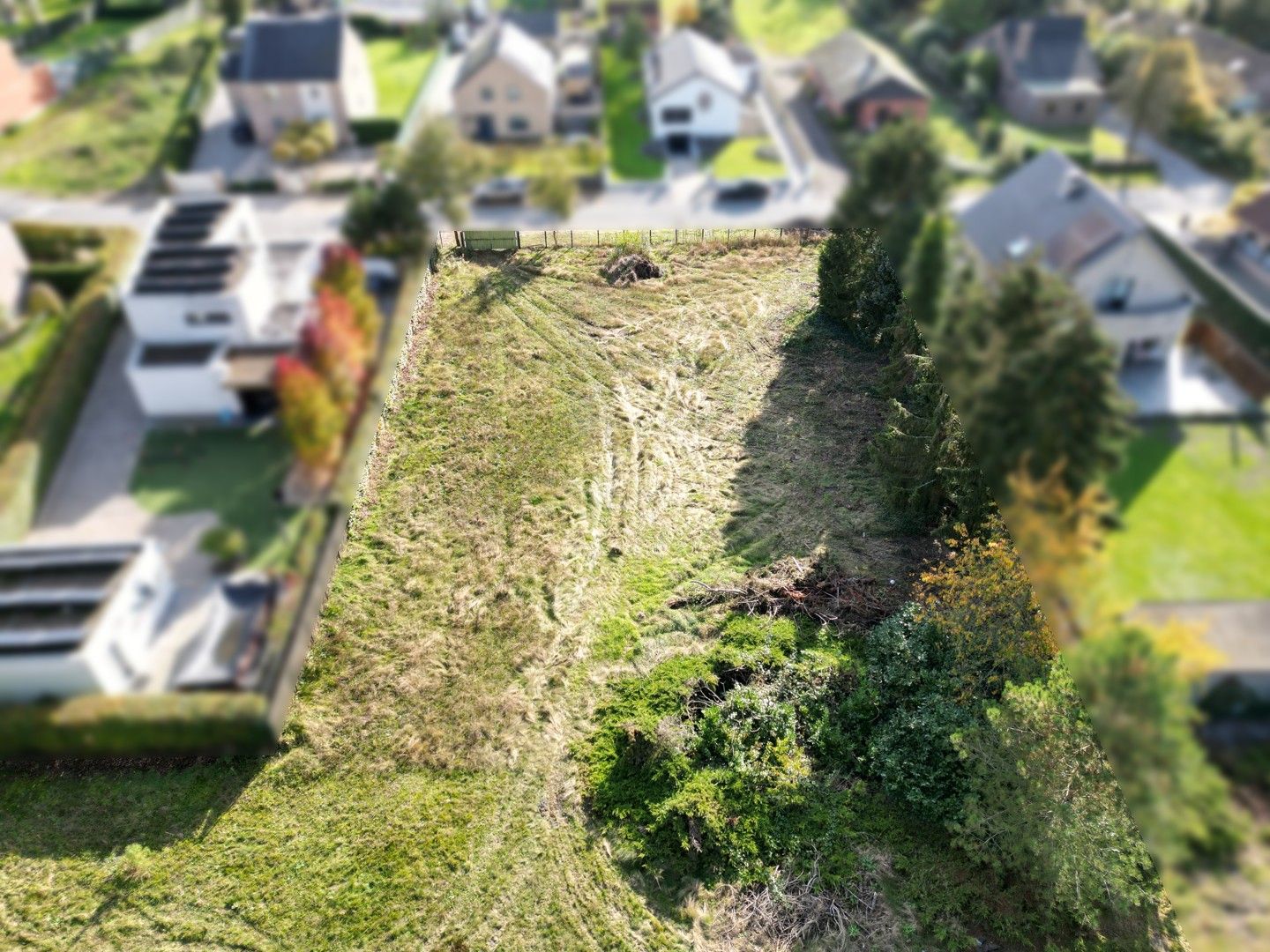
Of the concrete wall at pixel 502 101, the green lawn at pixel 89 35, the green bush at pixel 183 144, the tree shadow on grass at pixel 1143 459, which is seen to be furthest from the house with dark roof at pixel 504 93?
the tree shadow on grass at pixel 1143 459

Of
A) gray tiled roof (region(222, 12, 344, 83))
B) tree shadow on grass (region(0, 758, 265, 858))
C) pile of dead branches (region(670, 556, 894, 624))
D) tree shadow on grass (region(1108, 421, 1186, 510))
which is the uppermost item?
gray tiled roof (region(222, 12, 344, 83))

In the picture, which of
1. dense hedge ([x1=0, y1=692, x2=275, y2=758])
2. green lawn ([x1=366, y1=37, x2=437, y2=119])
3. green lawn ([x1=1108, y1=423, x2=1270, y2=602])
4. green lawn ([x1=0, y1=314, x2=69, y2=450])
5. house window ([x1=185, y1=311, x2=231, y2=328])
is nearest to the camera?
green lawn ([x1=1108, y1=423, x2=1270, y2=602])

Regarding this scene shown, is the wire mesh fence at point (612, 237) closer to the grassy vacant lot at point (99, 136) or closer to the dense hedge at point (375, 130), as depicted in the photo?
the dense hedge at point (375, 130)

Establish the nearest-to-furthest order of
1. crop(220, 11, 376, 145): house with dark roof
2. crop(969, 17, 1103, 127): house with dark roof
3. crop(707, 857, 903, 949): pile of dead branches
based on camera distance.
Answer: crop(707, 857, 903, 949): pile of dead branches
crop(969, 17, 1103, 127): house with dark roof
crop(220, 11, 376, 145): house with dark roof

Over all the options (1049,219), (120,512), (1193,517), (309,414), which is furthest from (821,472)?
(120,512)

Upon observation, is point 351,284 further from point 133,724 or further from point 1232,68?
point 1232,68

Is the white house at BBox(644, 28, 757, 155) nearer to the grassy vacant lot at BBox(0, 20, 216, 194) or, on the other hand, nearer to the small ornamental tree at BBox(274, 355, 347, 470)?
the grassy vacant lot at BBox(0, 20, 216, 194)

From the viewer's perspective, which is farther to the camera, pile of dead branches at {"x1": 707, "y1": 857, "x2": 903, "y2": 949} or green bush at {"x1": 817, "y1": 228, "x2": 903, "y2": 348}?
green bush at {"x1": 817, "y1": 228, "x2": 903, "y2": 348}

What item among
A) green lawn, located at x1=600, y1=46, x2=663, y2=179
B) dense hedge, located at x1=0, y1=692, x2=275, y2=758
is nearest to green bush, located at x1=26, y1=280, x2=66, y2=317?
dense hedge, located at x1=0, y1=692, x2=275, y2=758
